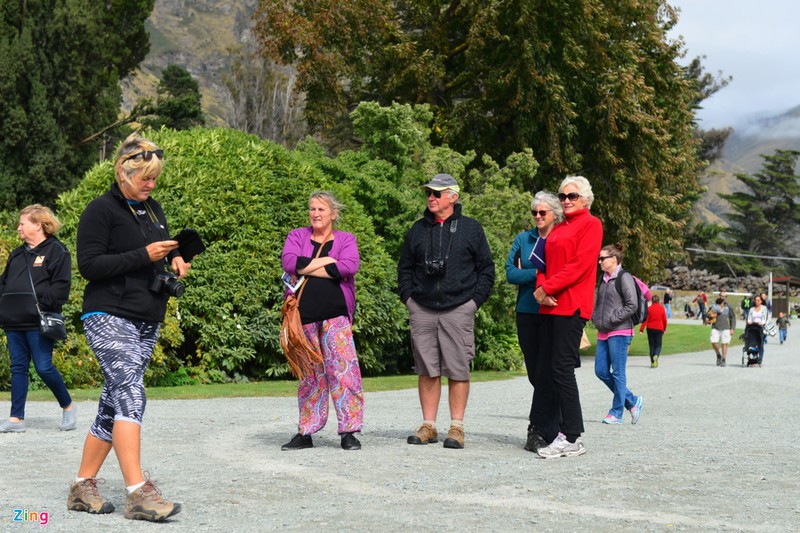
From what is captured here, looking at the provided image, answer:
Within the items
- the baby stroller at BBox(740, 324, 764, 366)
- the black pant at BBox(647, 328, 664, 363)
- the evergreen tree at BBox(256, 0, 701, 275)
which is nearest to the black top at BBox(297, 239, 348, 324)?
the black pant at BBox(647, 328, 664, 363)

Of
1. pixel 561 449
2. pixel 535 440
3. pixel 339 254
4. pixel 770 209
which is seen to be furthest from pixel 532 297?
pixel 770 209

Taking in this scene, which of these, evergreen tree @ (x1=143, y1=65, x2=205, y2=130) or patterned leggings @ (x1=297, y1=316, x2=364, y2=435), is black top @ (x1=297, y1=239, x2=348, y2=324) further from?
evergreen tree @ (x1=143, y1=65, x2=205, y2=130)

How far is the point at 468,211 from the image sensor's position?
2144cm

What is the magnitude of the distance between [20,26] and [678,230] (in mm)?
18743

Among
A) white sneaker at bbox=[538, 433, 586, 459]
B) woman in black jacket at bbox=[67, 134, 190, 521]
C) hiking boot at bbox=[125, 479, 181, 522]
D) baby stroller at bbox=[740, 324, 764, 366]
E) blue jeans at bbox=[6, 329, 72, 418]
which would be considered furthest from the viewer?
baby stroller at bbox=[740, 324, 764, 366]

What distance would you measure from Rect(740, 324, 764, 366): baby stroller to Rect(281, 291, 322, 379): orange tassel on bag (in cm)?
1911

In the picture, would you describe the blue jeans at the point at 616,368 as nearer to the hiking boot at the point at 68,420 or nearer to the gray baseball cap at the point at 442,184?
the gray baseball cap at the point at 442,184

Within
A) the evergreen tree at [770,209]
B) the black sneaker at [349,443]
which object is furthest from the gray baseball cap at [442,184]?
the evergreen tree at [770,209]

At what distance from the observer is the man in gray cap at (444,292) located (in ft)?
27.0

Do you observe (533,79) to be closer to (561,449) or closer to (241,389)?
(241,389)

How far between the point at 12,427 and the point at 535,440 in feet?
15.0

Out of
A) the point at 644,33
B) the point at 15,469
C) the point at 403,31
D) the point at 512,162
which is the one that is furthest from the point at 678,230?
the point at 15,469

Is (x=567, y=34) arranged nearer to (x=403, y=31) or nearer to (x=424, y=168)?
(x=403, y=31)

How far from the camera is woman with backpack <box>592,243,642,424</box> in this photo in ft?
35.7
